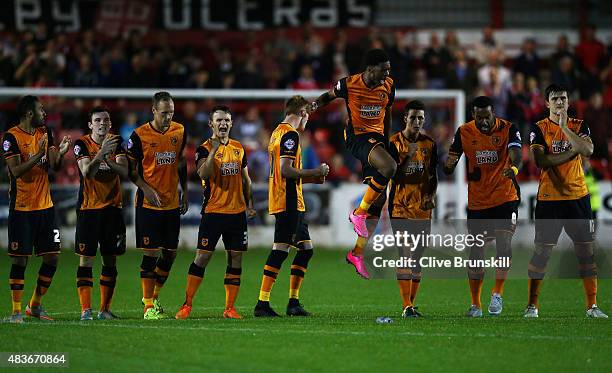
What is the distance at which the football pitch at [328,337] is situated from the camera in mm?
9289

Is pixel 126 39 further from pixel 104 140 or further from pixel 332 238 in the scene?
pixel 104 140

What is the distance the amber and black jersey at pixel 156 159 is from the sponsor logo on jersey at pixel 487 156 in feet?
10.8

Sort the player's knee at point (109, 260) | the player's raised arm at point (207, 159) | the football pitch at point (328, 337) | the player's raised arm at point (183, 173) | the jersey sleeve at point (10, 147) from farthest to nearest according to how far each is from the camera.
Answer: the player's raised arm at point (183, 173) < the player's knee at point (109, 260) < the player's raised arm at point (207, 159) < the jersey sleeve at point (10, 147) < the football pitch at point (328, 337)

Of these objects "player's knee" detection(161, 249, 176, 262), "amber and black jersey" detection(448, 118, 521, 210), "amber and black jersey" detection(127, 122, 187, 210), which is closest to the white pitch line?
"player's knee" detection(161, 249, 176, 262)

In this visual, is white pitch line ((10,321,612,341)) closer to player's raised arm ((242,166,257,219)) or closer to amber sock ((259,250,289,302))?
amber sock ((259,250,289,302))

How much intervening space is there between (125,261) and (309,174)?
27.2ft

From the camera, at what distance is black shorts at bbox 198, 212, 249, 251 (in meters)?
12.1

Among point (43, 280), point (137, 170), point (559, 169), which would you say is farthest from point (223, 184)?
point (559, 169)

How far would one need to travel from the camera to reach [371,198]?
41.0 feet

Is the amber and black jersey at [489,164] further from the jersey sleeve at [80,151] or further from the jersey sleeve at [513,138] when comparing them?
the jersey sleeve at [80,151]

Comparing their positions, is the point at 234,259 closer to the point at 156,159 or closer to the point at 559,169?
the point at 156,159

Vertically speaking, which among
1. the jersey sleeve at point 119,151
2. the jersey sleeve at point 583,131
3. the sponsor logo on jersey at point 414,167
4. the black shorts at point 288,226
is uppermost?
the jersey sleeve at point 583,131

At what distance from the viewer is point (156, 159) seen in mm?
12031

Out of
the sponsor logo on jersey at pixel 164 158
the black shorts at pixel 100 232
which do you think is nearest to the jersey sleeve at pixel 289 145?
the sponsor logo on jersey at pixel 164 158
